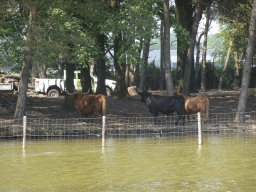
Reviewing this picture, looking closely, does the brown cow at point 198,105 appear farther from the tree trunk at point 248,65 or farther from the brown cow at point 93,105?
the brown cow at point 93,105

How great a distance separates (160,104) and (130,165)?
9448mm

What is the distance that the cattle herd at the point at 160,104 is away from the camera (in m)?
20.8

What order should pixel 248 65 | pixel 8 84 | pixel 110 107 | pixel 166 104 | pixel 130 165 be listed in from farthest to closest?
pixel 8 84, pixel 110 107, pixel 166 104, pixel 248 65, pixel 130 165

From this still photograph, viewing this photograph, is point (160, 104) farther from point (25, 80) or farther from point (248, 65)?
point (25, 80)

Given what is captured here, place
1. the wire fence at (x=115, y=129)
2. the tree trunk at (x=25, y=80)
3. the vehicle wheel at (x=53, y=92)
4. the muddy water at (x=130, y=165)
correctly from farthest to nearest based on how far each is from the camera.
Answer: the vehicle wheel at (x=53, y=92), the tree trunk at (x=25, y=80), the wire fence at (x=115, y=129), the muddy water at (x=130, y=165)

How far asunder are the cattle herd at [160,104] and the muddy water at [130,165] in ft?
12.3

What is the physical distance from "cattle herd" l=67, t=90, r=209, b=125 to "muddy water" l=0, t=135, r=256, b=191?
3747 mm

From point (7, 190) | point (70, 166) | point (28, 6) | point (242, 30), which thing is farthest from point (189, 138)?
point (242, 30)

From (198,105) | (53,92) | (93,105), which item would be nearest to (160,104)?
(198,105)

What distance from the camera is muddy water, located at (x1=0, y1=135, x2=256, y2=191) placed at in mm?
9109

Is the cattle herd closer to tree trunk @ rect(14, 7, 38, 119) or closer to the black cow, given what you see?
the black cow

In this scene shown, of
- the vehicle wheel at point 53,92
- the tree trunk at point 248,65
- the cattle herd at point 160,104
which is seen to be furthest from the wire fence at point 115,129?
the vehicle wheel at point 53,92

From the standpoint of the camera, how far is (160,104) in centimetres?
2077

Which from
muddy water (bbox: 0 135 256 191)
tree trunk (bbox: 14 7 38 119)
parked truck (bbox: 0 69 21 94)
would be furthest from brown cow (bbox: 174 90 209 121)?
parked truck (bbox: 0 69 21 94)
